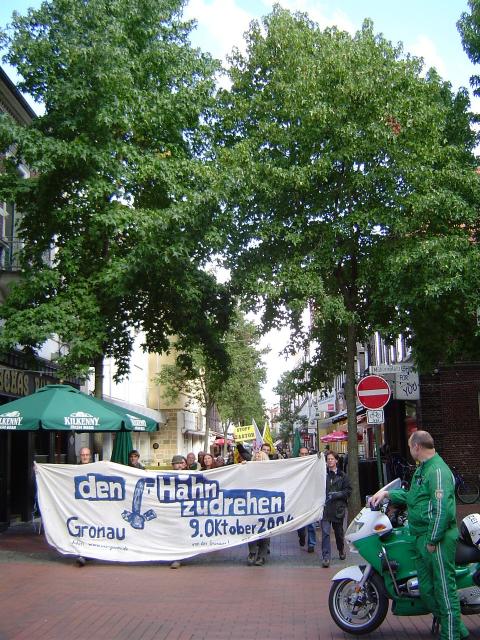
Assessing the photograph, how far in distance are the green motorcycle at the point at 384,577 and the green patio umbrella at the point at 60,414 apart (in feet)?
22.1

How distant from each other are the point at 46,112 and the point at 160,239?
3827 mm

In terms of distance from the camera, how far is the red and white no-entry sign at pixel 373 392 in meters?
13.2

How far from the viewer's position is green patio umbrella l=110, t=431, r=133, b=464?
16719 mm

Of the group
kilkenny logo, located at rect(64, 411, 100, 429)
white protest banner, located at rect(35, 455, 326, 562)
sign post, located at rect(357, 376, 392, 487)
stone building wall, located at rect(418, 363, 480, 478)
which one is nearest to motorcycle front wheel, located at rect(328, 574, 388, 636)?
white protest banner, located at rect(35, 455, 326, 562)

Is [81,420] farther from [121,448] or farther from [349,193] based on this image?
[349,193]

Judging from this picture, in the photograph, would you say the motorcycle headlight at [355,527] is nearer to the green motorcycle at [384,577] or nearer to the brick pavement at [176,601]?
the green motorcycle at [384,577]

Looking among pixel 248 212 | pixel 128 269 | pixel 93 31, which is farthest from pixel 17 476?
pixel 93 31

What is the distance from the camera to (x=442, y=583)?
238 inches

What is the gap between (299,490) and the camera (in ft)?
39.1

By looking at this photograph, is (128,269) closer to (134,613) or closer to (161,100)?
(161,100)

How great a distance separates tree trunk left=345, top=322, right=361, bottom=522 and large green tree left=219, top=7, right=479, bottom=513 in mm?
29

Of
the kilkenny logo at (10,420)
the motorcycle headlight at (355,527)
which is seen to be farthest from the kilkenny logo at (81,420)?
the motorcycle headlight at (355,527)

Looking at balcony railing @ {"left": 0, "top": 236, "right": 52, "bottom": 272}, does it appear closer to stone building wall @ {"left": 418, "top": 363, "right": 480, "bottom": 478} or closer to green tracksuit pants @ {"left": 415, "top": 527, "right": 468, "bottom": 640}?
green tracksuit pants @ {"left": 415, "top": 527, "right": 468, "bottom": 640}

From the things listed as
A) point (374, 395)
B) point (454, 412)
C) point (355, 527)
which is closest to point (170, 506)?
point (374, 395)
